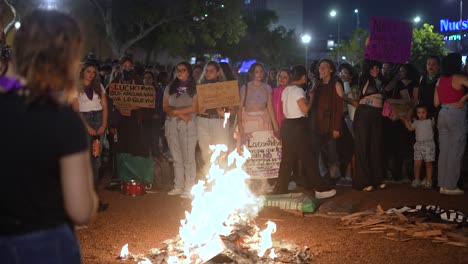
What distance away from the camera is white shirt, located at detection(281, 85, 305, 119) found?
9016 millimetres

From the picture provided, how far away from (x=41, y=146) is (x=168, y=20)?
2902 cm

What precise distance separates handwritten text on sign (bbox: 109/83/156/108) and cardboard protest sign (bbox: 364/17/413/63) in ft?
13.0

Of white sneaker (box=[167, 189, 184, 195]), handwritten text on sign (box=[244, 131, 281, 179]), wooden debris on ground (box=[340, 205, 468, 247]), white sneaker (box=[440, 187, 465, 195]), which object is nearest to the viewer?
wooden debris on ground (box=[340, 205, 468, 247])

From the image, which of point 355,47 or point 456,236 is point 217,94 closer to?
point 456,236

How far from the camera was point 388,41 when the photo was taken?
1052cm

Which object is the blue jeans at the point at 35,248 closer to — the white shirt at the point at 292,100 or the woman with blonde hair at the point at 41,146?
the woman with blonde hair at the point at 41,146

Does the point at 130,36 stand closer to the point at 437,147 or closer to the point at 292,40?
the point at 437,147

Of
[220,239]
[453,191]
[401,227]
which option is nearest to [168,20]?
[453,191]

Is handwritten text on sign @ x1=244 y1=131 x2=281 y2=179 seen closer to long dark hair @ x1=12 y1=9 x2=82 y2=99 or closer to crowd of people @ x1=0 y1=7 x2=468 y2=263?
crowd of people @ x1=0 y1=7 x2=468 y2=263

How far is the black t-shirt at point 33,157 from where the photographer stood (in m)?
2.37

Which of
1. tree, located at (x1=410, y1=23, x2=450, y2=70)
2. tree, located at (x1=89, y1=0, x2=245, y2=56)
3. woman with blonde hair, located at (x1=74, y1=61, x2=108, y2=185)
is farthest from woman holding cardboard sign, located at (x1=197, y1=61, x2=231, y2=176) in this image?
tree, located at (x1=410, y1=23, x2=450, y2=70)

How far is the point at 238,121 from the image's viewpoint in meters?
10.1

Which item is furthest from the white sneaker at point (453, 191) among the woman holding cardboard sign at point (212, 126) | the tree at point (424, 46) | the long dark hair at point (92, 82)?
the tree at point (424, 46)

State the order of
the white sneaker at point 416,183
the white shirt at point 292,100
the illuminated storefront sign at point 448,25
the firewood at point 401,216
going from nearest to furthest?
1. the firewood at point 401,216
2. the white shirt at point 292,100
3. the white sneaker at point 416,183
4. the illuminated storefront sign at point 448,25
